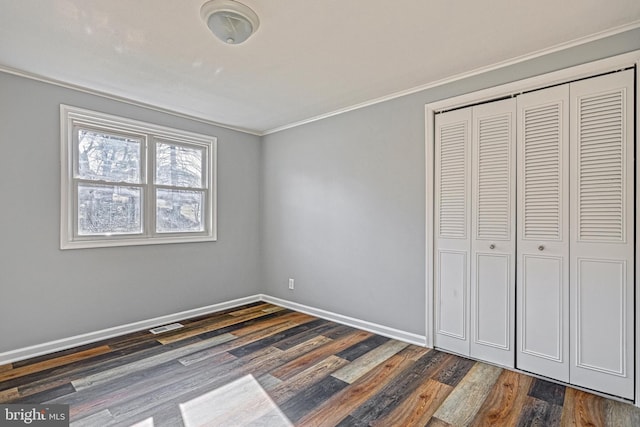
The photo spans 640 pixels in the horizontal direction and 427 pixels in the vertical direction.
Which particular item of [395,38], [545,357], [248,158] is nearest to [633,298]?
[545,357]

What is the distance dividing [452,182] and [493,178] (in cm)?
33

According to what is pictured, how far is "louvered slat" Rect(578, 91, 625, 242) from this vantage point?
2.16 meters

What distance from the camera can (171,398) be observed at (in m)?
2.23

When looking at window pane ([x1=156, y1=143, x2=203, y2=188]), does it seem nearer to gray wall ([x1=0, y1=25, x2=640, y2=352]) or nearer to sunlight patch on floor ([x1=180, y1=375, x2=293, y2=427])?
gray wall ([x1=0, y1=25, x2=640, y2=352])

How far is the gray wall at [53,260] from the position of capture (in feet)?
9.02

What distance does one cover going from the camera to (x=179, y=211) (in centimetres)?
391

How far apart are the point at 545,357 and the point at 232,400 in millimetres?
2293

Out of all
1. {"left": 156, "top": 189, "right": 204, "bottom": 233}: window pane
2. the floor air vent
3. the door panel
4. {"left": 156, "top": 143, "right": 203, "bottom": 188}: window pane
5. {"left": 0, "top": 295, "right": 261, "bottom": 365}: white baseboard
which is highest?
{"left": 156, "top": 143, "right": 203, "bottom": 188}: window pane

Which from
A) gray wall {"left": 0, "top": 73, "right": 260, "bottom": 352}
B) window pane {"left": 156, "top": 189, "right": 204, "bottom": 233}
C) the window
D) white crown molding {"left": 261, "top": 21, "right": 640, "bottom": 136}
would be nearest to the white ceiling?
white crown molding {"left": 261, "top": 21, "right": 640, "bottom": 136}

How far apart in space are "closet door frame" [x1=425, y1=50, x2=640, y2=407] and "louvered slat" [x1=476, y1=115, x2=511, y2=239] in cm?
23

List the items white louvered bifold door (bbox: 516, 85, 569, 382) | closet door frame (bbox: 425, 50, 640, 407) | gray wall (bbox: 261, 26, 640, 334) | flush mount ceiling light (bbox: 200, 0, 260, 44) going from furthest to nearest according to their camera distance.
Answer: gray wall (bbox: 261, 26, 640, 334) → white louvered bifold door (bbox: 516, 85, 569, 382) → closet door frame (bbox: 425, 50, 640, 407) → flush mount ceiling light (bbox: 200, 0, 260, 44)

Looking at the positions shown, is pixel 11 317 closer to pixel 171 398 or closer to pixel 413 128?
pixel 171 398

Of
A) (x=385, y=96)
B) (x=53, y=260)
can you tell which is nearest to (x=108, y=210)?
(x=53, y=260)

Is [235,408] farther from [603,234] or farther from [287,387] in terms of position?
[603,234]
